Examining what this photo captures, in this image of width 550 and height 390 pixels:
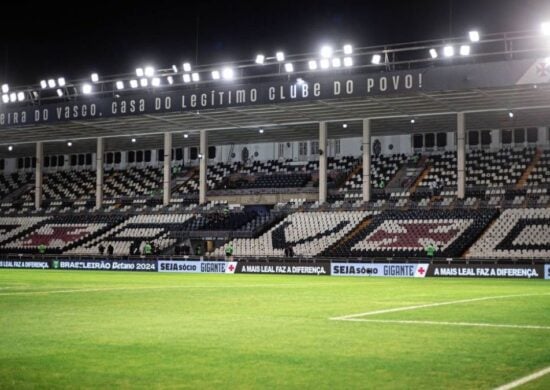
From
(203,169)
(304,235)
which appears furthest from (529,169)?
(203,169)

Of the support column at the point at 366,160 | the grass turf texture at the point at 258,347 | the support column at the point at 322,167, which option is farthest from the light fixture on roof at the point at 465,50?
the grass turf texture at the point at 258,347

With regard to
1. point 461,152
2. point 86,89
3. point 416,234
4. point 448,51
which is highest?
point 448,51

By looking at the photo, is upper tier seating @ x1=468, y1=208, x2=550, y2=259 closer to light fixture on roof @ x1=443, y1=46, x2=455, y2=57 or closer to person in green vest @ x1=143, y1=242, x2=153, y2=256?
light fixture on roof @ x1=443, y1=46, x2=455, y2=57

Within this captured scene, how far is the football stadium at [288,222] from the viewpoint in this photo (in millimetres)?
10250

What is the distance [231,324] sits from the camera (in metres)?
14.1

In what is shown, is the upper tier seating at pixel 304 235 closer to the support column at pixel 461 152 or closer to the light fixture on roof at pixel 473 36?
the support column at pixel 461 152

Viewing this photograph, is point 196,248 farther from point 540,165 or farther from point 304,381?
point 304,381

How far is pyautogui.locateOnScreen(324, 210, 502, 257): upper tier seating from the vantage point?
5134 cm

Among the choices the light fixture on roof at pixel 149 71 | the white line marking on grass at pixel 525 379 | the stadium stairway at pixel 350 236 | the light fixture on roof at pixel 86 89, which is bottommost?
the white line marking on grass at pixel 525 379

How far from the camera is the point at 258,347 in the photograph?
11.0 meters

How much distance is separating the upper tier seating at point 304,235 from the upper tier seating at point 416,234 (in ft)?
5.15

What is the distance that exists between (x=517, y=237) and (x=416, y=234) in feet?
22.5

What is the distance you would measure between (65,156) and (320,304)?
234 ft

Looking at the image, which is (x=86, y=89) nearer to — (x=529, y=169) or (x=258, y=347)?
(x=529, y=169)
